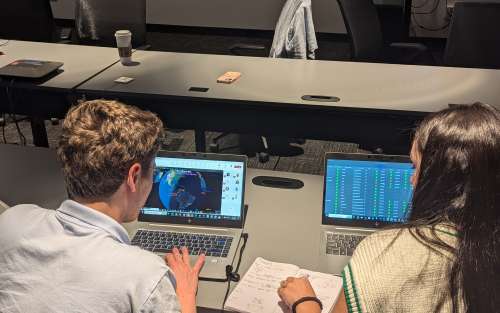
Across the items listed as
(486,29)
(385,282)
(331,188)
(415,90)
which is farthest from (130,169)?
(486,29)

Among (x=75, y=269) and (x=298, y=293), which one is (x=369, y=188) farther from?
(x=75, y=269)

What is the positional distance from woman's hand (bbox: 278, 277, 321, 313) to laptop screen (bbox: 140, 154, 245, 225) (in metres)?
0.37

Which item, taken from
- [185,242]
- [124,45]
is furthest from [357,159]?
[124,45]

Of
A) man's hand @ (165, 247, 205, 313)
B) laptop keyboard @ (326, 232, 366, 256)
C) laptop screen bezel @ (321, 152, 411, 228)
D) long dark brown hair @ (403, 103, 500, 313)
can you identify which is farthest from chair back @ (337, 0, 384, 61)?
long dark brown hair @ (403, 103, 500, 313)

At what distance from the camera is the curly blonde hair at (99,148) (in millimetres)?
1135

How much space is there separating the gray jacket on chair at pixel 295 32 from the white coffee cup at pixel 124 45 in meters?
0.83

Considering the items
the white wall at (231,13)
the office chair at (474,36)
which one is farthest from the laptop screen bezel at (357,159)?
the white wall at (231,13)

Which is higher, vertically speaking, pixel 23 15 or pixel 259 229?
pixel 23 15

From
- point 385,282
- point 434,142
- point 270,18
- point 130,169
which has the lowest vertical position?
point 270,18

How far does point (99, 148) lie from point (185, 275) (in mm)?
460

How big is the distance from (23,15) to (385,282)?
3.22 m

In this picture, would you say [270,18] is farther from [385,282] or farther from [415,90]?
[385,282]

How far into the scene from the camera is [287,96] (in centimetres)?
235

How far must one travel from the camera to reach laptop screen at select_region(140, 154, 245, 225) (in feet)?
5.45
